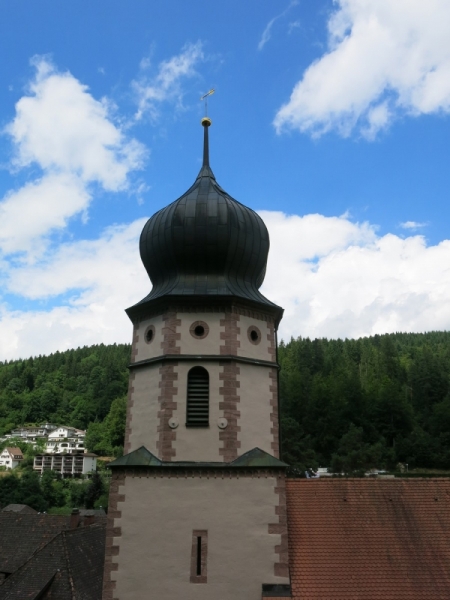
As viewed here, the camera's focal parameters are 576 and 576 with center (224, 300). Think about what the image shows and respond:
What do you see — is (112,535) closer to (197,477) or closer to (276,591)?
(197,477)

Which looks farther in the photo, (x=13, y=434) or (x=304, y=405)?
(x=13, y=434)

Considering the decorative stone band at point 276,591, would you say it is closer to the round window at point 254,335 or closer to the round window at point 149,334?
the round window at point 254,335

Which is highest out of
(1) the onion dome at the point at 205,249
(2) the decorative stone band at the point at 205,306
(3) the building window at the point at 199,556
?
(1) the onion dome at the point at 205,249

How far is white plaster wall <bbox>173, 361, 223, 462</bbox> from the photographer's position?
12.1 m

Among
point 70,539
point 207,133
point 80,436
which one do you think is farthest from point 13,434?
point 207,133

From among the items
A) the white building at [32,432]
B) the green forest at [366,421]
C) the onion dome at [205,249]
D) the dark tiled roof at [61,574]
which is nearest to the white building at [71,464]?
the white building at [32,432]

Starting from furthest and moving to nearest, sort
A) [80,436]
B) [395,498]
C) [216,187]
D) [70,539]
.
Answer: [80,436], [70,539], [216,187], [395,498]

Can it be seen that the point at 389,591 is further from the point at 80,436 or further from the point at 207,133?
the point at 80,436

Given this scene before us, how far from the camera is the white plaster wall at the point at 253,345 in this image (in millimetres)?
13117

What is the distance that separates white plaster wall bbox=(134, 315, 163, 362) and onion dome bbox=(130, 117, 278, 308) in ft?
1.89

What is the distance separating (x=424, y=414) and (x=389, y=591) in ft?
229

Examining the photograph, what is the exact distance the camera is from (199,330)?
13.1 meters

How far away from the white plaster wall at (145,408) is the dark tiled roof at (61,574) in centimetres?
1271

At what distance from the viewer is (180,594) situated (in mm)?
11070
